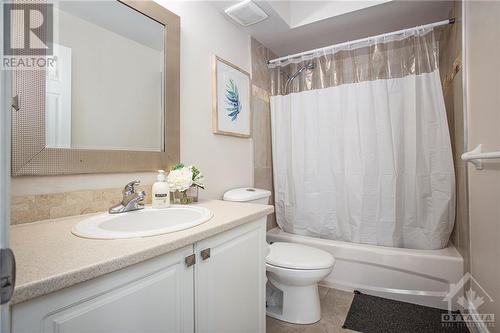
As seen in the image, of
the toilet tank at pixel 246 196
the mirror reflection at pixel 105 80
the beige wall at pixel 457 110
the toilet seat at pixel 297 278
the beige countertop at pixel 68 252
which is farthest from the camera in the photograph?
the toilet tank at pixel 246 196

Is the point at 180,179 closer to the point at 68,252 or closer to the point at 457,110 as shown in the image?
the point at 68,252

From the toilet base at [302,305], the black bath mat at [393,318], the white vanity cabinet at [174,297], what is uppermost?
the white vanity cabinet at [174,297]

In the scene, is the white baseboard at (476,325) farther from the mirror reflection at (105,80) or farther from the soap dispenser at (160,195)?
the mirror reflection at (105,80)

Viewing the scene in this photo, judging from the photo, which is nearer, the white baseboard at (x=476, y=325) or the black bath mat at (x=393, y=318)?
the white baseboard at (x=476, y=325)

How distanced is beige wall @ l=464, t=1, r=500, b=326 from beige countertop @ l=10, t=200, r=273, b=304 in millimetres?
1278

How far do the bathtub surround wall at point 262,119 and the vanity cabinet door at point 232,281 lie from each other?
1099mm

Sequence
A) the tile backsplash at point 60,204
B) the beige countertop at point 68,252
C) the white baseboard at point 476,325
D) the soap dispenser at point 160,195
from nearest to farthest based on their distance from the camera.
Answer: the beige countertop at point 68,252 < the tile backsplash at point 60,204 < the soap dispenser at point 160,195 < the white baseboard at point 476,325

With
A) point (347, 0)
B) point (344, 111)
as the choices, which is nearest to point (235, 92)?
point (344, 111)

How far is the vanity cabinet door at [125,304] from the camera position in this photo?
48 centimetres

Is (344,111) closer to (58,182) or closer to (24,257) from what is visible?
(58,182)

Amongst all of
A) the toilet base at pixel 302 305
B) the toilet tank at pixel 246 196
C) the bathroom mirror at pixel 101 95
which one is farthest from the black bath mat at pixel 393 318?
the bathroom mirror at pixel 101 95

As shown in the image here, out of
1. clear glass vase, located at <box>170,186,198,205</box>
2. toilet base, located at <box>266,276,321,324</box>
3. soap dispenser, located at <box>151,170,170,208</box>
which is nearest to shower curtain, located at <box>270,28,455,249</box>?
toilet base, located at <box>266,276,321,324</box>

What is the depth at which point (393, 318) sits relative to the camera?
1501mm

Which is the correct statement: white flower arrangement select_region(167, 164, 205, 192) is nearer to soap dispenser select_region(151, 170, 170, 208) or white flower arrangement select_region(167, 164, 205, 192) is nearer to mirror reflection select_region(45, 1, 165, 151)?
soap dispenser select_region(151, 170, 170, 208)
